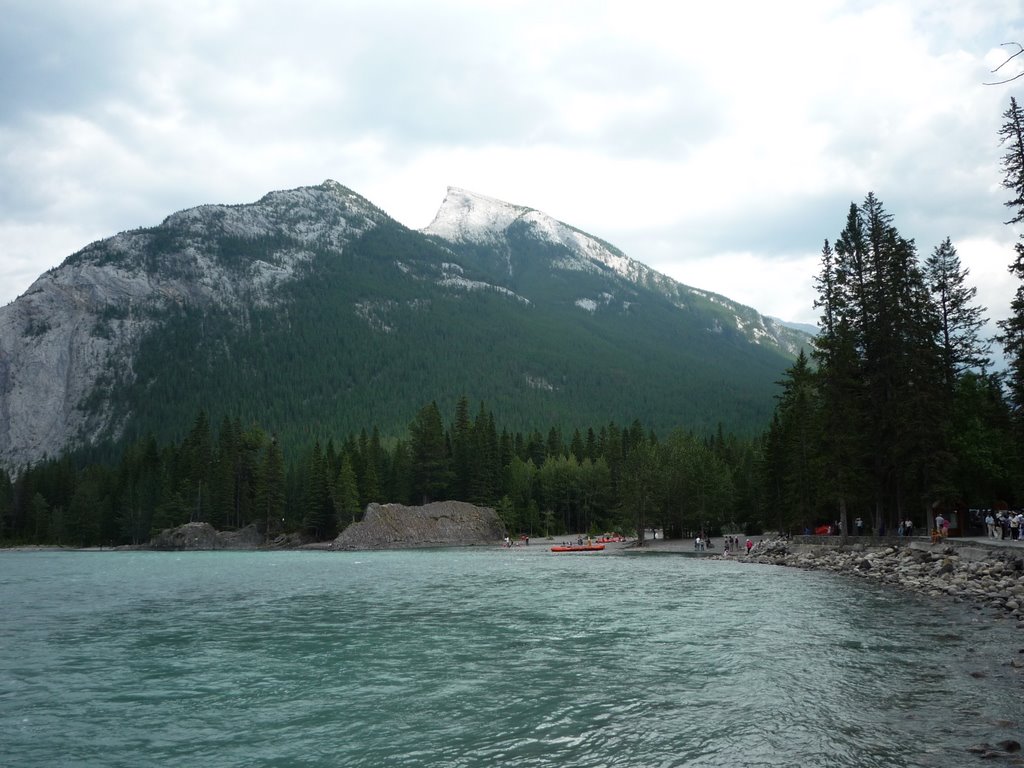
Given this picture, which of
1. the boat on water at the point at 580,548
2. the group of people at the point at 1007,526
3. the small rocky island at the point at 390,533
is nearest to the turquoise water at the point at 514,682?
the group of people at the point at 1007,526

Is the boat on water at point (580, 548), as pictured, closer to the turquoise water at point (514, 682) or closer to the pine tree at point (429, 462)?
the pine tree at point (429, 462)

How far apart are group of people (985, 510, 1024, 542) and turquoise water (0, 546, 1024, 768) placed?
1241 centimetres

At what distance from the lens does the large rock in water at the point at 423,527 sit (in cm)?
11962

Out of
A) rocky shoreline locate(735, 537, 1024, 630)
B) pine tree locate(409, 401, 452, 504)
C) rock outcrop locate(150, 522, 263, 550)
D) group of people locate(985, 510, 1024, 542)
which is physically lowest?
rock outcrop locate(150, 522, 263, 550)

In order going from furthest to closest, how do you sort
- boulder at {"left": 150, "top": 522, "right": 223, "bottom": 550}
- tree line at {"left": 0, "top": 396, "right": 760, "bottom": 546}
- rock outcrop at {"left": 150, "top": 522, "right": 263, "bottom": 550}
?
tree line at {"left": 0, "top": 396, "right": 760, "bottom": 546}, rock outcrop at {"left": 150, "top": 522, "right": 263, "bottom": 550}, boulder at {"left": 150, "top": 522, "right": 223, "bottom": 550}

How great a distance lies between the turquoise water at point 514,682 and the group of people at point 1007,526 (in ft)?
40.7

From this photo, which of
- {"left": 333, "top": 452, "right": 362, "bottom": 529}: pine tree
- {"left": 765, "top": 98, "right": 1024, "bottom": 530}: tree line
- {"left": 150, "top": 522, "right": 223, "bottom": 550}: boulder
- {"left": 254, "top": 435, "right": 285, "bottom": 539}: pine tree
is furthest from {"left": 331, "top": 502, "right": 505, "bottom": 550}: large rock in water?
{"left": 765, "top": 98, "right": 1024, "bottom": 530}: tree line

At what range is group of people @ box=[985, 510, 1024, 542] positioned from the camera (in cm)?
4381

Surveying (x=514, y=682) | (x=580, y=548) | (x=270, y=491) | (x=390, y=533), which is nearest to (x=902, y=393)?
(x=514, y=682)

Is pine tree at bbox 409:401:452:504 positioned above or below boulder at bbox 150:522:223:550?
above

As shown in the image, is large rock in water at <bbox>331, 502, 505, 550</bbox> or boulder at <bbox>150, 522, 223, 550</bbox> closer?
large rock in water at <bbox>331, 502, 505, 550</bbox>

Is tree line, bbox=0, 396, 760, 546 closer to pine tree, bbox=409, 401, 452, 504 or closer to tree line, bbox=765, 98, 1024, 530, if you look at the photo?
pine tree, bbox=409, 401, 452, 504

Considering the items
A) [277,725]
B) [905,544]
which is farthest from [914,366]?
[277,725]

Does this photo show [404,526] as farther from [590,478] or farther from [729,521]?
[729,521]
